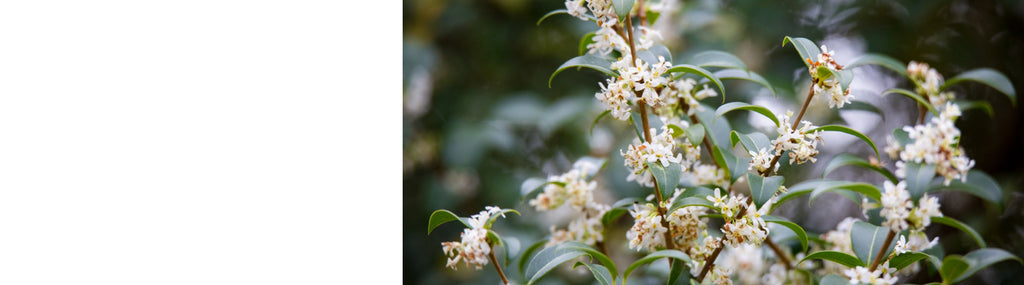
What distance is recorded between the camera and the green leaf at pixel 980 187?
0.73 meters

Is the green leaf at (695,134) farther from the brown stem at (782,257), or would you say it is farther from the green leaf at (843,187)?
the brown stem at (782,257)

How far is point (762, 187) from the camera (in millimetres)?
517

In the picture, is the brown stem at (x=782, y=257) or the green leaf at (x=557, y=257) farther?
the brown stem at (x=782, y=257)

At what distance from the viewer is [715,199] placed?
1.76ft

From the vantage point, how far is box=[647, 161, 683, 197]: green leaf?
521 mm

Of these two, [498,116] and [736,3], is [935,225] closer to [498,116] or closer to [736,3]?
[736,3]

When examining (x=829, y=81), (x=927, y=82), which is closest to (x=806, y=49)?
(x=829, y=81)
